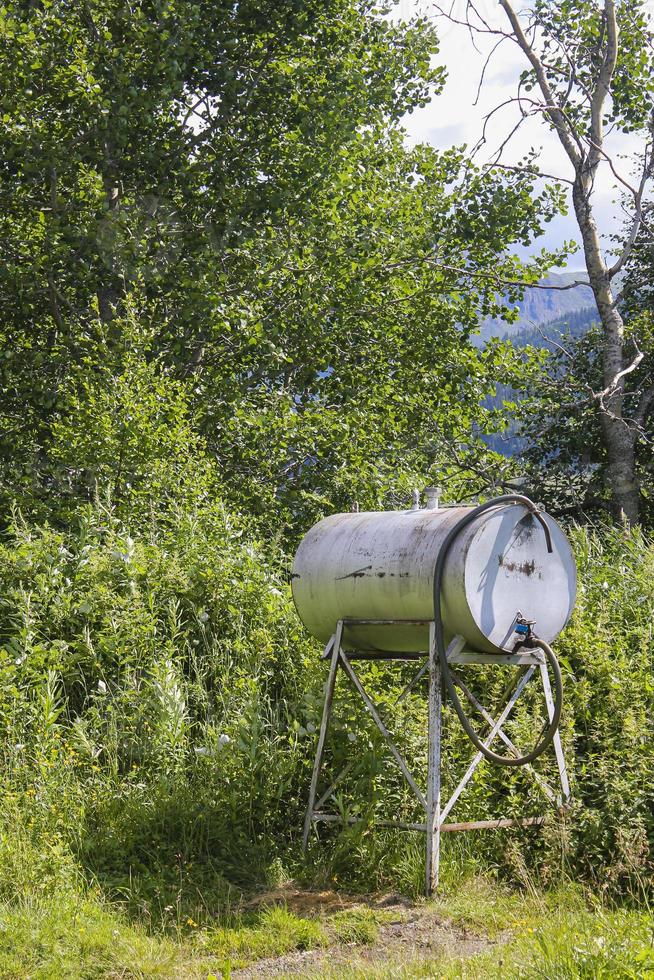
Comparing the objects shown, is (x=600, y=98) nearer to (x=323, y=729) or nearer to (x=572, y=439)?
(x=572, y=439)

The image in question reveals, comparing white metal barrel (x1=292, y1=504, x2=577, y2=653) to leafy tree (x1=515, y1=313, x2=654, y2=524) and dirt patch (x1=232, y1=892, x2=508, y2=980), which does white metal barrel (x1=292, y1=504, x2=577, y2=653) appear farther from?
leafy tree (x1=515, y1=313, x2=654, y2=524)

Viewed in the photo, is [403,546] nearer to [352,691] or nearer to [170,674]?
[352,691]

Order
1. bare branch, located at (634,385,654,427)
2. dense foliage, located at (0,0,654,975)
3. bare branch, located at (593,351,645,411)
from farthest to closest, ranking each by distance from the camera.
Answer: bare branch, located at (634,385,654,427)
bare branch, located at (593,351,645,411)
dense foliage, located at (0,0,654,975)

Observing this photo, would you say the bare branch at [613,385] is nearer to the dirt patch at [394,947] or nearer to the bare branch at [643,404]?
the bare branch at [643,404]

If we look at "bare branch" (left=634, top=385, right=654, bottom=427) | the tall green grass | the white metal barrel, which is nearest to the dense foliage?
the tall green grass

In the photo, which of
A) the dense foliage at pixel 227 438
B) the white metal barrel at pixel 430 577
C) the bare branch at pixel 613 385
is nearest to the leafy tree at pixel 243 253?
the dense foliage at pixel 227 438

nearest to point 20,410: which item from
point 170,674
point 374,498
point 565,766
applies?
point 374,498

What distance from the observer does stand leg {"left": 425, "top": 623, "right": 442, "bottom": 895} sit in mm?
5895

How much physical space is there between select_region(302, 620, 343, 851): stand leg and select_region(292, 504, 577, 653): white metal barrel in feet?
0.52

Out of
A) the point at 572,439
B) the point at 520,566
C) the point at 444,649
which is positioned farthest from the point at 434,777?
the point at 572,439

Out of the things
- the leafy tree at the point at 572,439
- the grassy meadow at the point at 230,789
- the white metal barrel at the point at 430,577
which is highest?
the leafy tree at the point at 572,439

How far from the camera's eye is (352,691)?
290 inches

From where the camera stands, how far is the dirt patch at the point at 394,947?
16.1 feet

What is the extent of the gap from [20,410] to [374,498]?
4.90 metres
